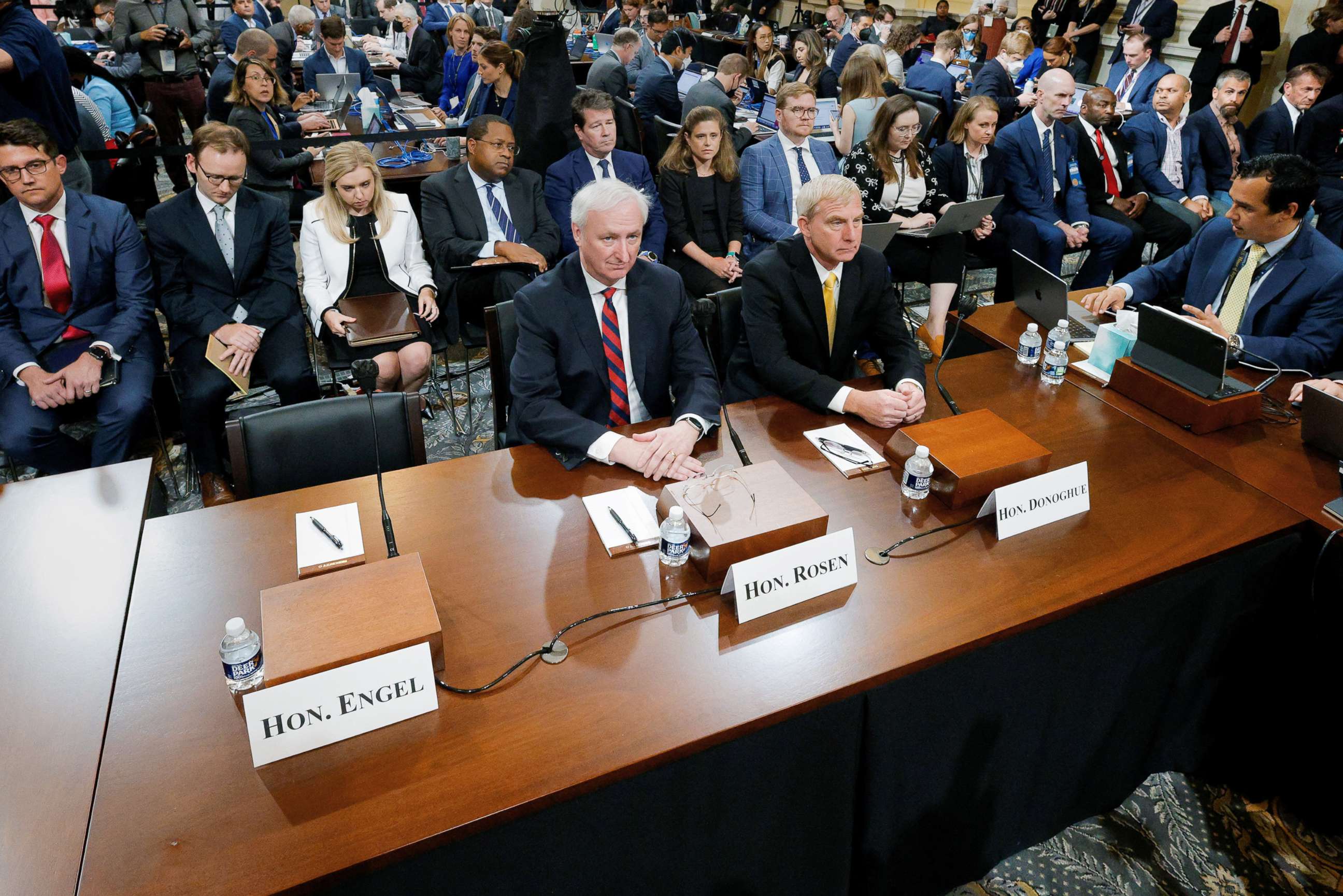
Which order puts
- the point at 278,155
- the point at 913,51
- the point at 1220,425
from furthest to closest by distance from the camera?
the point at 913,51
the point at 278,155
the point at 1220,425

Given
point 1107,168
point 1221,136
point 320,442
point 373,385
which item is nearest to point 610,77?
point 1107,168

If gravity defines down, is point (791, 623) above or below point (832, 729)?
above

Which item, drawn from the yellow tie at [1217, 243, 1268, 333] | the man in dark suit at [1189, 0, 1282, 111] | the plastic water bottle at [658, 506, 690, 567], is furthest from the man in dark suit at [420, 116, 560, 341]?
the man in dark suit at [1189, 0, 1282, 111]

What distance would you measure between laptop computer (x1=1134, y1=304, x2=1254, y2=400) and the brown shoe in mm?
3130

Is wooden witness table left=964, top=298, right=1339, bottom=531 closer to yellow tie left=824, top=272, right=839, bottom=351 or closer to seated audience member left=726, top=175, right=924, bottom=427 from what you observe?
seated audience member left=726, top=175, right=924, bottom=427

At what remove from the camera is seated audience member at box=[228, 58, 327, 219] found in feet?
14.9

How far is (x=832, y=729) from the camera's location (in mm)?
1538

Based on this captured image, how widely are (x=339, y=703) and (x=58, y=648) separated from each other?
621mm

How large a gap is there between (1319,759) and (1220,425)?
0.89 m

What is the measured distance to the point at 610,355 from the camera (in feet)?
7.94

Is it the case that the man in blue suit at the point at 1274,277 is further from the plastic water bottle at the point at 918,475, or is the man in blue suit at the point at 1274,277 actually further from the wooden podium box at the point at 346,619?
the wooden podium box at the point at 346,619

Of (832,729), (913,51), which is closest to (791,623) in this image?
(832,729)

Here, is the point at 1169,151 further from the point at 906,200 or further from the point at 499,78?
the point at 499,78

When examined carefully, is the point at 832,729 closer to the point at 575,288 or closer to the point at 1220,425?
the point at 575,288
